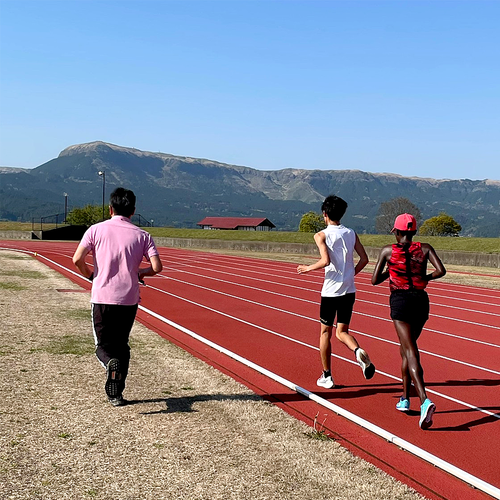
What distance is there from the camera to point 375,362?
384 inches

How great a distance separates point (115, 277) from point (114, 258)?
0.60 ft

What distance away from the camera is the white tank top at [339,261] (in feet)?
24.3

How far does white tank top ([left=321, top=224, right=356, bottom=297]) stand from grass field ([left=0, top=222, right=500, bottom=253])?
139ft

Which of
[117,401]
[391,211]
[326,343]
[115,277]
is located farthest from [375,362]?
[391,211]

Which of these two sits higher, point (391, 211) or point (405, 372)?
point (391, 211)

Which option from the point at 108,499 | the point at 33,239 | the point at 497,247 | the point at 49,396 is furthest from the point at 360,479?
the point at 33,239

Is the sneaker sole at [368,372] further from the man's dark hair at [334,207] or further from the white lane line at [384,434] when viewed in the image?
the man's dark hair at [334,207]

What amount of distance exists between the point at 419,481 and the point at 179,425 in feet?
7.25

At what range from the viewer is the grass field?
49.9m

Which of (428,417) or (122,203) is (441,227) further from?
(122,203)

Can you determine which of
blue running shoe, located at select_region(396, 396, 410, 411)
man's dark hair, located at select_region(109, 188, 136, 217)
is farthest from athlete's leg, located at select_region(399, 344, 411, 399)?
man's dark hair, located at select_region(109, 188, 136, 217)

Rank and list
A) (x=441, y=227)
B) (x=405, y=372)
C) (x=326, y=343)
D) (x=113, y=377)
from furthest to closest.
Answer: (x=441, y=227) → (x=326, y=343) → (x=405, y=372) → (x=113, y=377)

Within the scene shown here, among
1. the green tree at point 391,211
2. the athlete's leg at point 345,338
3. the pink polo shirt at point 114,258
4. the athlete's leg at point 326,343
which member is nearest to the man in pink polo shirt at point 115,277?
the pink polo shirt at point 114,258

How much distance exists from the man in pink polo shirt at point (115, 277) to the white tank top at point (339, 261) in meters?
1.85
